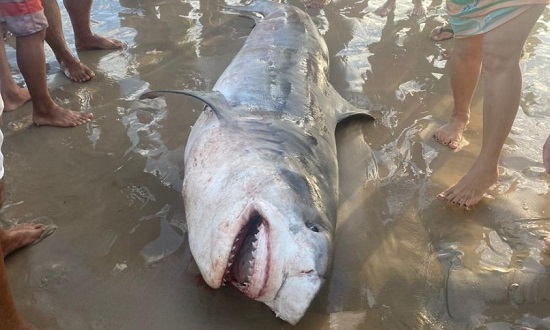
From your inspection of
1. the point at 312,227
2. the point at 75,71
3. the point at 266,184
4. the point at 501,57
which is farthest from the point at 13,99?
the point at 501,57

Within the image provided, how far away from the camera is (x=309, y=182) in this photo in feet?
7.54

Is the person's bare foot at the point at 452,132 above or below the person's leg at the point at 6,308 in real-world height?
below

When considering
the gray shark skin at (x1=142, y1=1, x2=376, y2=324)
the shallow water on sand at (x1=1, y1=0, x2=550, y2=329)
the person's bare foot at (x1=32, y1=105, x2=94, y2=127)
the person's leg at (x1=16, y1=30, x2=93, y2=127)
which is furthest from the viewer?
the person's bare foot at (x1=32, y1=105, x2=94, y2=127)

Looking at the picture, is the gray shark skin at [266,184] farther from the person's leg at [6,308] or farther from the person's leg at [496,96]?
the person's leg at [496,96]

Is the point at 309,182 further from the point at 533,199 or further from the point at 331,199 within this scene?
the point at 533,199

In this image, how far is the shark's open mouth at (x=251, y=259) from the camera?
6.37 feet

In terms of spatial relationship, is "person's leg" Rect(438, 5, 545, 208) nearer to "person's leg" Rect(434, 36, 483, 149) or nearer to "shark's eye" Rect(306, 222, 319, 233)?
"person's leg" Rect(434, 36, 483, 149)

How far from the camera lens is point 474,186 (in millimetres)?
2867

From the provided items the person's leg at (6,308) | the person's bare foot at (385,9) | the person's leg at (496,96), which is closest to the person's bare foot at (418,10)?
the person's bare foot at (385,9)

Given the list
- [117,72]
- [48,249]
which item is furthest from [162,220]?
[117,72]

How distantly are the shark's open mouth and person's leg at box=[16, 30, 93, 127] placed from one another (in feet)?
6.27

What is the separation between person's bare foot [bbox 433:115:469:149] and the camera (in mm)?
3424

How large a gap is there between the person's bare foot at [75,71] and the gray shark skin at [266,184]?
138 cm

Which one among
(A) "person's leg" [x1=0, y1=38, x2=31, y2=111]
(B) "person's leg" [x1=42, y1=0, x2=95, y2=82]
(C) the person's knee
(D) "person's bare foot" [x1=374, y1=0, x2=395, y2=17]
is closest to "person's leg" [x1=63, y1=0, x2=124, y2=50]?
(B) "person's leg" [x1=42, y1=0, x2=95, y2=82]
